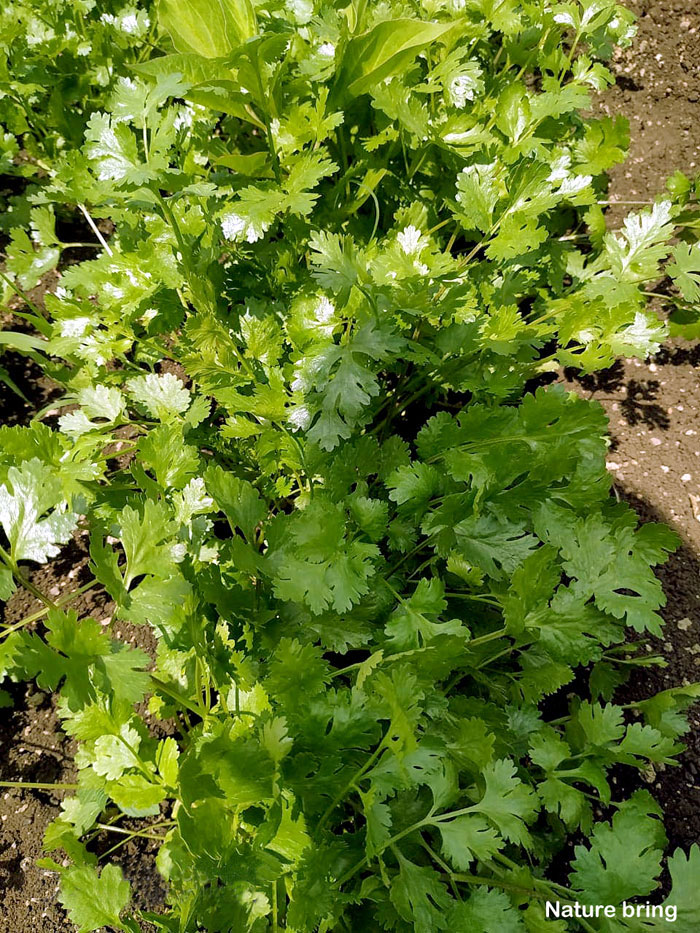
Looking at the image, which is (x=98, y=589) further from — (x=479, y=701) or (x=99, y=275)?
(x=479, y=701)

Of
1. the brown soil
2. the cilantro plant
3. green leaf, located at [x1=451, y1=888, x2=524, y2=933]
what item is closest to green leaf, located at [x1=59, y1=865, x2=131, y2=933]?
the cilantro plant

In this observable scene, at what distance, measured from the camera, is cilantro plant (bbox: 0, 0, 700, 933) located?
0.91 meters

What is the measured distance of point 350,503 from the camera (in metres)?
1.10

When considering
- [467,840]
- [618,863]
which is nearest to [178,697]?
[467,840]

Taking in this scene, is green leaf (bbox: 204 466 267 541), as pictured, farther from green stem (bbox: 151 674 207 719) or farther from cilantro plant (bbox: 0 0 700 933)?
green stem (bbox: 151 674 207 719)

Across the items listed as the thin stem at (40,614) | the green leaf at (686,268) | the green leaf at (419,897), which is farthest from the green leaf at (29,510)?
the green leaf at (686,268)

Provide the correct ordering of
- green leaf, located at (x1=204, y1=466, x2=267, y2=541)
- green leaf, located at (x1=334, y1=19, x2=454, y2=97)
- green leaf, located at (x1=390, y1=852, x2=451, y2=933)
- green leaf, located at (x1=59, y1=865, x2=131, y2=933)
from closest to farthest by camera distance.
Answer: green leaf, located at (x1=390, y1=852, x2=451, y2=933), green leaf, located at (x1=59, y1=865, x2=131, y2=933), green leaf, located at (x1=204, y1=466, x2=267, y2=541), green leaf, located at (x1=334, y1=19, x2=454, y2=97)

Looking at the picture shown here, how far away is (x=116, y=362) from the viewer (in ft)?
5.96

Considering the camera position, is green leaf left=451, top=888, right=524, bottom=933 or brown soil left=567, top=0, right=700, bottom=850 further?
brown soil left=567, top=0, right=700, bottom=850

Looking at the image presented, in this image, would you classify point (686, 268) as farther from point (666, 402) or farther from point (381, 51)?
point (381, 51)

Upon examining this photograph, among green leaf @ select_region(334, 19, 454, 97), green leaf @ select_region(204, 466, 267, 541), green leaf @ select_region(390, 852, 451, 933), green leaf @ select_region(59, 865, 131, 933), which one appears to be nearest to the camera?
green leaf @ select_region(390, 852, 451, 933)

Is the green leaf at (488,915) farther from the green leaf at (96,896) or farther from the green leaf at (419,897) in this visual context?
the green leaf at (96,896)

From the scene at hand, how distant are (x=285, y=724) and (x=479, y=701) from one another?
0.37 meters

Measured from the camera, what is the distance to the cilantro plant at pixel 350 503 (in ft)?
3.00
